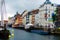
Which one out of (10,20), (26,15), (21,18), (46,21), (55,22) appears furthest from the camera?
(10,20)

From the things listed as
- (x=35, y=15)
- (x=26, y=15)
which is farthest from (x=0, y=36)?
(x=26, y=15)

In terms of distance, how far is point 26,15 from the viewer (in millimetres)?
124750

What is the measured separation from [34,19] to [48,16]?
65.1 feet

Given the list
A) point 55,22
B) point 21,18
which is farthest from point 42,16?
point 21,18

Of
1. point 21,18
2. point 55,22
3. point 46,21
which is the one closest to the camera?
point 55,22

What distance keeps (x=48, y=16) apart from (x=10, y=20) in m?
68.7

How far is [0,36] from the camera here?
1531 inches

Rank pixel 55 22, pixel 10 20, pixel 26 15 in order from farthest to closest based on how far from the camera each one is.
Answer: pixel 10 20
pixel 26 15
pixel 55 22

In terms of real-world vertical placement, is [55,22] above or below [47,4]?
below

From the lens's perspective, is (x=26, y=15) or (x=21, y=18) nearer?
(x=26, y=15)

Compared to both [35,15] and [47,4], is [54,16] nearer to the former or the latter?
[47,4]

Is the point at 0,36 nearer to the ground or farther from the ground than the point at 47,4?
nearer to the ground

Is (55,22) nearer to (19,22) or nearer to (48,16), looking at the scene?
(48,16)

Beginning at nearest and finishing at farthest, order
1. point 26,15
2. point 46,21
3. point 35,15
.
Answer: point 46,21 → point 35,15 → point 26,15
